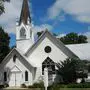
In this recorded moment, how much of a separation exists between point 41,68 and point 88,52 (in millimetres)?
7946

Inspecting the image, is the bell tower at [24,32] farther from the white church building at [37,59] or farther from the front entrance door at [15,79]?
the front entrance door at [15,79]

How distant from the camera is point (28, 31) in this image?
57.3 m

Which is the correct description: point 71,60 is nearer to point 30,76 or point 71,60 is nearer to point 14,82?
point 30,76

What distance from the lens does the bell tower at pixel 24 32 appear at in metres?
57.3

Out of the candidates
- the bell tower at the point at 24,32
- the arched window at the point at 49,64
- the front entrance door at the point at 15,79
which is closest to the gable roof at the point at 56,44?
the arched window at the point at 49,64

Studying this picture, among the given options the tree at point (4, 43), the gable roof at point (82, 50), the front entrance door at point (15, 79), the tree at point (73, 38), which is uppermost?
the tree at point (73, 38)

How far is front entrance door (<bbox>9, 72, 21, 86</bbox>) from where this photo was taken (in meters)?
52.3

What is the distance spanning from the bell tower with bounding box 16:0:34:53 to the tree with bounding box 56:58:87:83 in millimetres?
12362

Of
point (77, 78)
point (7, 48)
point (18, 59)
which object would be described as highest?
point (7, 48)

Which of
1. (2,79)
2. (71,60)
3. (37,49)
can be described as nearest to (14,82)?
(2,79)

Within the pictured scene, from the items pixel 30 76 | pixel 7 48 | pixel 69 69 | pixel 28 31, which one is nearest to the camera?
pixel 69 69

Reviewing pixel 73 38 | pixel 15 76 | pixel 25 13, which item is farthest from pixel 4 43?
pixel 73 38

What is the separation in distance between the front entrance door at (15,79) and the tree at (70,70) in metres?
8.42

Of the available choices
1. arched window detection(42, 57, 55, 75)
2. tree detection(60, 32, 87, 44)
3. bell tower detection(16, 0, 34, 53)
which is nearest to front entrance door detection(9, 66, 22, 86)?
arched window detection(42, 57, 55, 75)
